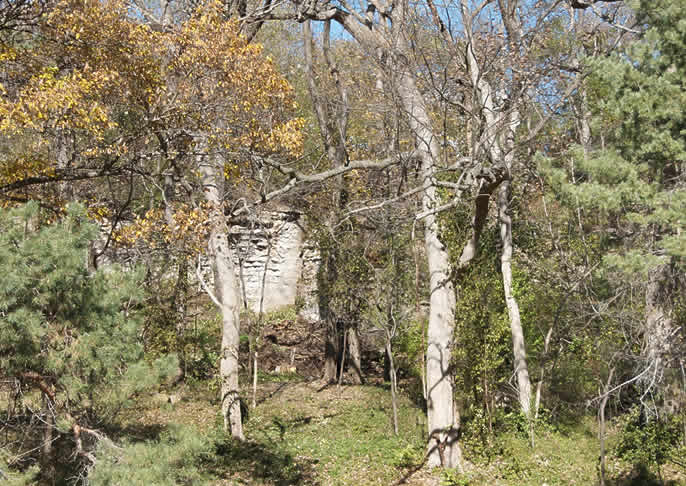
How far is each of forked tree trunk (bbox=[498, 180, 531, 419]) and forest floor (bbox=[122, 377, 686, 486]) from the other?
29.0 inches

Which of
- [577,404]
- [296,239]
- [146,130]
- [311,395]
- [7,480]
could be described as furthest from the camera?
[296,239]

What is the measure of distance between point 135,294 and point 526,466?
6.65 m

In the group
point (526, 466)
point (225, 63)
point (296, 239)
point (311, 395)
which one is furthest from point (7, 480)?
point (296, 239)

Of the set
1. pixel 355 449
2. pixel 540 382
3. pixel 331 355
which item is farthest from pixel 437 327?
pixel 331 355

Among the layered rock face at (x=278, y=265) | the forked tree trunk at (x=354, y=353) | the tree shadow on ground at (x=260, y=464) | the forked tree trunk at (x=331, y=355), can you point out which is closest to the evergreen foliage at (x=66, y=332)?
the tree shadow on ground at (x=260, y=464)

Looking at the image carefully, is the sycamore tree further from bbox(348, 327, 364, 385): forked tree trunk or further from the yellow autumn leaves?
bbox(348, 327, 364, 385): forked tree trunk

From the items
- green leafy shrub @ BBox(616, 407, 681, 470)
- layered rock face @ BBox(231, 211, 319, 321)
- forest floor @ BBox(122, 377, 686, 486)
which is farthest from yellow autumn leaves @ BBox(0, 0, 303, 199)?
layered rock face @ BBox(231, 211, 319, 321)

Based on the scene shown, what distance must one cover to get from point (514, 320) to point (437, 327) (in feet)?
6.95

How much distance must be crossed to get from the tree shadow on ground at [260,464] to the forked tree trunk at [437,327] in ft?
6.59

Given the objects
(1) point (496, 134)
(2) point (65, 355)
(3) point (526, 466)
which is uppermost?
(1) point (496, 134)

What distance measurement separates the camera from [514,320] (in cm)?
1098

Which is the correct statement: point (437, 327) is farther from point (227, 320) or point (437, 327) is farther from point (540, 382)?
point (227, 320)

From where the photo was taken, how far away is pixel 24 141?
43.9 feet

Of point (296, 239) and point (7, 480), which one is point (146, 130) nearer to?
point (7, 480)
